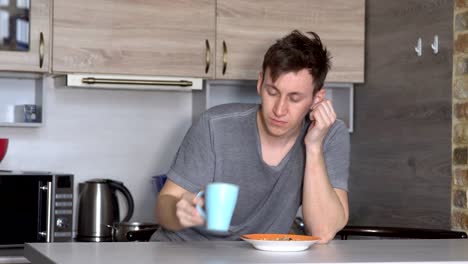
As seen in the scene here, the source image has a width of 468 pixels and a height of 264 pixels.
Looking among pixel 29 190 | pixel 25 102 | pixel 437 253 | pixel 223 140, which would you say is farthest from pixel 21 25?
pixel 437 253

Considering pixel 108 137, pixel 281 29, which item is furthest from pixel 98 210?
pixel 281 29

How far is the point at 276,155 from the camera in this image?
243 centimetres

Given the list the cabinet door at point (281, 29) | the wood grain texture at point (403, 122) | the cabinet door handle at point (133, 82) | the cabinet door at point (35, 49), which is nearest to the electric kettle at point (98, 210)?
the cabinet door handle at point (133, 82)

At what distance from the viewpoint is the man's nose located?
227 cm

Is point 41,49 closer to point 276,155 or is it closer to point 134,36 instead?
point 134,36

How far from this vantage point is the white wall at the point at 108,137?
358cm

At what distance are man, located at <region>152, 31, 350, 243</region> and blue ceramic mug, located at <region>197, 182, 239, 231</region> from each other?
0.54 m

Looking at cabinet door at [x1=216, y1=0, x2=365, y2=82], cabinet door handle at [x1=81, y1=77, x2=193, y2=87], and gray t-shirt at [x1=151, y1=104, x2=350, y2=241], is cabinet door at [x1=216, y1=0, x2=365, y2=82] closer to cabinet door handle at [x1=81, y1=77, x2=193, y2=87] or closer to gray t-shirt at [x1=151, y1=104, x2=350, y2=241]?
cabinet door handle at [x1=81, y1=77, x2=193, y2=87]

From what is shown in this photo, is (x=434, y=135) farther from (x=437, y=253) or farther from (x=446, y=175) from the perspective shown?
(x=437, y=253)

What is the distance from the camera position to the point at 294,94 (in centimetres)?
229

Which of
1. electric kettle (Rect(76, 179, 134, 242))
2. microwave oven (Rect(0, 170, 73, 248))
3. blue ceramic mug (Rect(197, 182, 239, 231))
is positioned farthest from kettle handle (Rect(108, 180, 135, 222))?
blue ceramic mug (Rect(197, 182, 239, 231))

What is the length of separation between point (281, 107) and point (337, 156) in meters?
0.26

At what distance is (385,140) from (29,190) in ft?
4.90

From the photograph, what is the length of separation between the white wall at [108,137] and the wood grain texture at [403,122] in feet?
2.77
